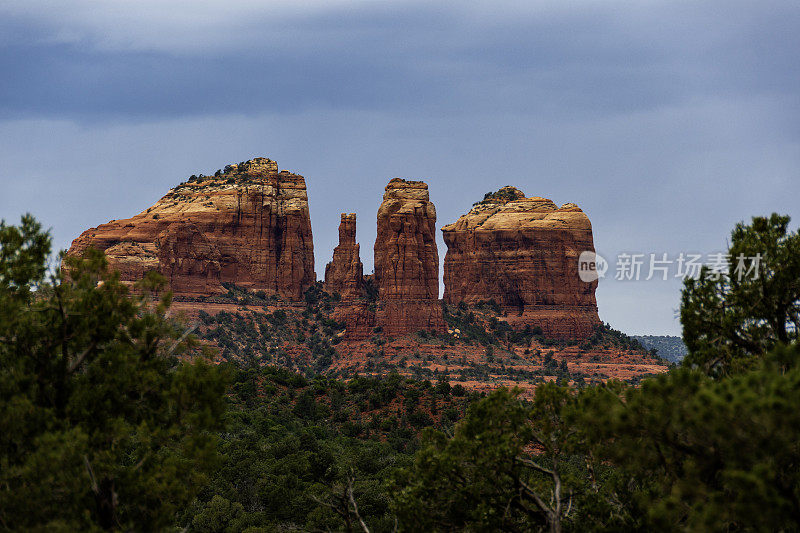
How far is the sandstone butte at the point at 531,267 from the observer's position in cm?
17100

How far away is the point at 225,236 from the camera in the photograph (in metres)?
164

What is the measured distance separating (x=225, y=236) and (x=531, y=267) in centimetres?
6271

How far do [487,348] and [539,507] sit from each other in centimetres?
13495

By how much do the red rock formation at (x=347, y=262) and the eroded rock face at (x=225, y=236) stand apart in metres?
7.12

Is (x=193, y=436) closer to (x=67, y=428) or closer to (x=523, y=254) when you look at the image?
(x=67, y=428)

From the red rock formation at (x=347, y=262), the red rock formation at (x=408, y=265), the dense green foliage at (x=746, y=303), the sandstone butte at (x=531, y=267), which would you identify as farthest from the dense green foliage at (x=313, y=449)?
the sandstone butte at (x=531, y=267)

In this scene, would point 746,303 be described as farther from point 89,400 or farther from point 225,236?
point 225,236

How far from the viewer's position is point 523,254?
174 m

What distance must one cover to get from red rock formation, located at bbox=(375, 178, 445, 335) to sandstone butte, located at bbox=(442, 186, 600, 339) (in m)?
19.9

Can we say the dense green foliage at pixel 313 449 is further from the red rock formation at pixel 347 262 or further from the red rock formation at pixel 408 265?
the red rock formation at pixel 347 262

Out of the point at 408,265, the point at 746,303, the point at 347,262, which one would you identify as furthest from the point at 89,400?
the point at 347,262

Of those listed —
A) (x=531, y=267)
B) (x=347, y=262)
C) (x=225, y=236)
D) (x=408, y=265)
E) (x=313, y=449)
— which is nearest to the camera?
(x=313, y=449)

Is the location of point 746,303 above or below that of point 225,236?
below

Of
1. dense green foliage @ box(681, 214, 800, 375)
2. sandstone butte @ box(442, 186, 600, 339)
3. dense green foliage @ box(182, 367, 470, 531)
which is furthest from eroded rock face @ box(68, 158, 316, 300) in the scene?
dense green foliage @ box(681, 214, 800, 375)
